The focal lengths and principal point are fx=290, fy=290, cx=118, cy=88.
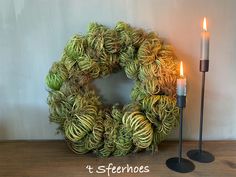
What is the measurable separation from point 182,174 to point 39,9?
0.84 meters

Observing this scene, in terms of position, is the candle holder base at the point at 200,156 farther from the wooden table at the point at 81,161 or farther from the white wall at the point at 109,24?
the white wall at the point at 109,24

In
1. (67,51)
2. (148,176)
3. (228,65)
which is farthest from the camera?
(228,65)

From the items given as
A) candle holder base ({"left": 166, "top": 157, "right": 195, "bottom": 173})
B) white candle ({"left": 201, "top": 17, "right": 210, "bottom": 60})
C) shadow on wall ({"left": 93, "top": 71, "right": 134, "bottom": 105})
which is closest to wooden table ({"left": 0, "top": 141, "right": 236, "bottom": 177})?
candle holder base ({"left": 166, "top": 157, "right": 195, "bottom": 173})

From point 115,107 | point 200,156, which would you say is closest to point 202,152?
point 200,156

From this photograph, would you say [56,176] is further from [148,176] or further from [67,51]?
[67,51]

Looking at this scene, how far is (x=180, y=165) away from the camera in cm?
108

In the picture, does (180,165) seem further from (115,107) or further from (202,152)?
(115,107)

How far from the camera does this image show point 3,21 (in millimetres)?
1179

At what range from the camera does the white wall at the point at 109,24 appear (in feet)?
3.81

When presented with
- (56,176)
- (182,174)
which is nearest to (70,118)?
(56,176)

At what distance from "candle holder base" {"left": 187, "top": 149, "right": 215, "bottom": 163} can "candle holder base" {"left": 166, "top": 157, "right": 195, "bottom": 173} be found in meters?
0.04

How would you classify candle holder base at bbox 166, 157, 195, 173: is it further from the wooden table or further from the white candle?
the white candle

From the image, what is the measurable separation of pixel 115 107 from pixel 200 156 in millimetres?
386

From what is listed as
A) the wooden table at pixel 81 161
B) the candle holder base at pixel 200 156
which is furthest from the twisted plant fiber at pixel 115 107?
the candle holder base at pixel 200 156
